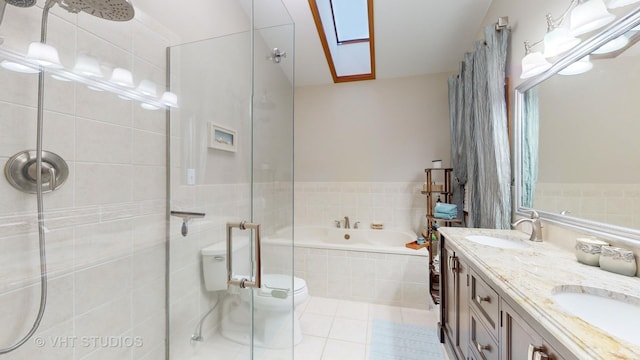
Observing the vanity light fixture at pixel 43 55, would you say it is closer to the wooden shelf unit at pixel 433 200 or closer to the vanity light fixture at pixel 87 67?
the vanity light fixture at pixel 87 67

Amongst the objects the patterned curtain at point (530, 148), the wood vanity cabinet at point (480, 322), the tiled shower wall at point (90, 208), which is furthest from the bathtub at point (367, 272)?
the tiled shower wall at point (90, 208)

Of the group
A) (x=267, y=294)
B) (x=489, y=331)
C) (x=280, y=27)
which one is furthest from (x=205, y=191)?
(x=489, y=331)

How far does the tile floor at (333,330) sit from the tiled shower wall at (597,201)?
1.39 meters

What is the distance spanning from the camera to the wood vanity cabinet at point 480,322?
0.71m

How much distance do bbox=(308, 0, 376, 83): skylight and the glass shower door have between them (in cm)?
64

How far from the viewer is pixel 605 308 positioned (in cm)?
76

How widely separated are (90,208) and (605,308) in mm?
1908

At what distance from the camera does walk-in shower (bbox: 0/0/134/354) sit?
0.80 metres

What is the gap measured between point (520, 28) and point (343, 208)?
246cm

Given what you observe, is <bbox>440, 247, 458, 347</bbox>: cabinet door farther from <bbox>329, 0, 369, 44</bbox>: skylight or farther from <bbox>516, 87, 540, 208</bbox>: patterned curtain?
<bbox>329, 0, 369, 44</bbox>: skylight

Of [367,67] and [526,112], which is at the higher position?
[367,67]

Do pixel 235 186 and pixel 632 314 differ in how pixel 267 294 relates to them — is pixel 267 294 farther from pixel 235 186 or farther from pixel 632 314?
pixel 632 314

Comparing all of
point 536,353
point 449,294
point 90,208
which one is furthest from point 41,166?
point 449,294

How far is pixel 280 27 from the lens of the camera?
1.88 meters
